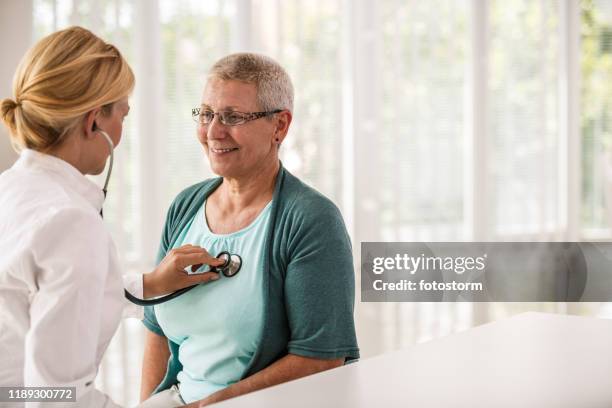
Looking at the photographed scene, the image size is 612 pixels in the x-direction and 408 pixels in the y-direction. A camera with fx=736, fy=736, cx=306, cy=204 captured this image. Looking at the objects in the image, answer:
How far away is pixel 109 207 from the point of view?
2.99 metres

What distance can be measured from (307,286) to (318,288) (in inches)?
0.9

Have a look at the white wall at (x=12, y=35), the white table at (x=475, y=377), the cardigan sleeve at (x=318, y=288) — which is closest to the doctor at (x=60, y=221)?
the white table at (x=475, y=377)

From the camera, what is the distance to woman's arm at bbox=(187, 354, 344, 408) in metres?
1.46

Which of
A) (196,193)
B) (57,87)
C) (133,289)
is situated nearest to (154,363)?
(133,289)

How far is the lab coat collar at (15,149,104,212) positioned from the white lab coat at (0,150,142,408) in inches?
0.4

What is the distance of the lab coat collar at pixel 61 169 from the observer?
1118 millimetres

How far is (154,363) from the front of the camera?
5.78 feet

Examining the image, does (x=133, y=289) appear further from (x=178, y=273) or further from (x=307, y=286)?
(x=307, y=286)

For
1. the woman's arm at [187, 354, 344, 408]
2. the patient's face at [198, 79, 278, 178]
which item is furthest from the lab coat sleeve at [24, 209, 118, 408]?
the patient's face at [198, 79, 278, 178]

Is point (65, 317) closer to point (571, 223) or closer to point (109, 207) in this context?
point (109, 207)

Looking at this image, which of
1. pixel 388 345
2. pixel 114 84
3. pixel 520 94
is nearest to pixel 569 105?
pixel 520 94

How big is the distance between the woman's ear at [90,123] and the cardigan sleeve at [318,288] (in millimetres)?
478

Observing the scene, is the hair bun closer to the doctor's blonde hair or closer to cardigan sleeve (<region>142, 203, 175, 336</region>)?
the doctor's blonde hair

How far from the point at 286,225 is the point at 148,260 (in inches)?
64.5
